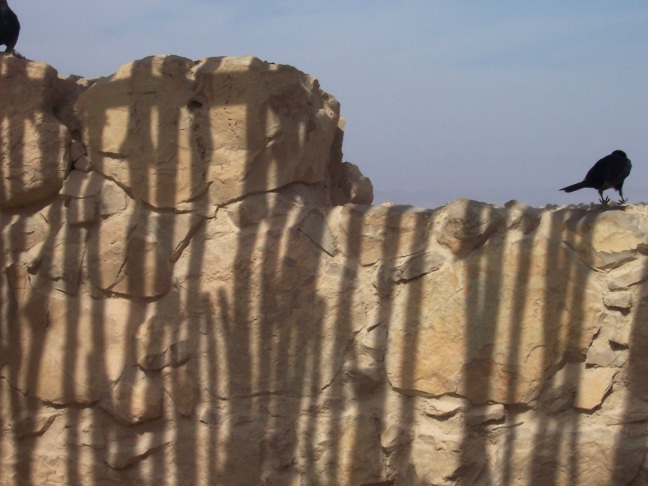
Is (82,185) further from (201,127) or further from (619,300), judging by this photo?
(619,300)

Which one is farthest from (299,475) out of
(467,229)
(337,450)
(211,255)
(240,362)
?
(467,229)

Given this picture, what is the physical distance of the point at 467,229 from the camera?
8.38 ft

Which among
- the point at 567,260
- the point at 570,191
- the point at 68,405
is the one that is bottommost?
the point at 68,405

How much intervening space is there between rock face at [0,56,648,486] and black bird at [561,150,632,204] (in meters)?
0.44

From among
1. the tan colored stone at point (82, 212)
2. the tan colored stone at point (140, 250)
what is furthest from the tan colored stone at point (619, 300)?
the tan colored stone at point (82, 212)

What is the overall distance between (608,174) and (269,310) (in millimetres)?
1305

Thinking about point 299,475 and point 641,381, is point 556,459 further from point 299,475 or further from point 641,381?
point 299,475

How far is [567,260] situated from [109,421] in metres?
1.58

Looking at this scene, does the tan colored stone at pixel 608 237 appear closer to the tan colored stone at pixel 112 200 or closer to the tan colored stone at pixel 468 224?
the tan colored stone at pixel 468 224

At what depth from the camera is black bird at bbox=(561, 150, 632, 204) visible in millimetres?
2982

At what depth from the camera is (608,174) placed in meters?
2.98

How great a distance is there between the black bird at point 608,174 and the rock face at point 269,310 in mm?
437

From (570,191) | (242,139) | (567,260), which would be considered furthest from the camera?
(570,191)

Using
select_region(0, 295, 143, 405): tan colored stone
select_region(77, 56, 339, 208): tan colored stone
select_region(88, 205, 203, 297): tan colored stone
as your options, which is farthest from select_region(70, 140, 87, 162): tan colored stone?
select_region(0, 295, 143, 405): tan colored stone
